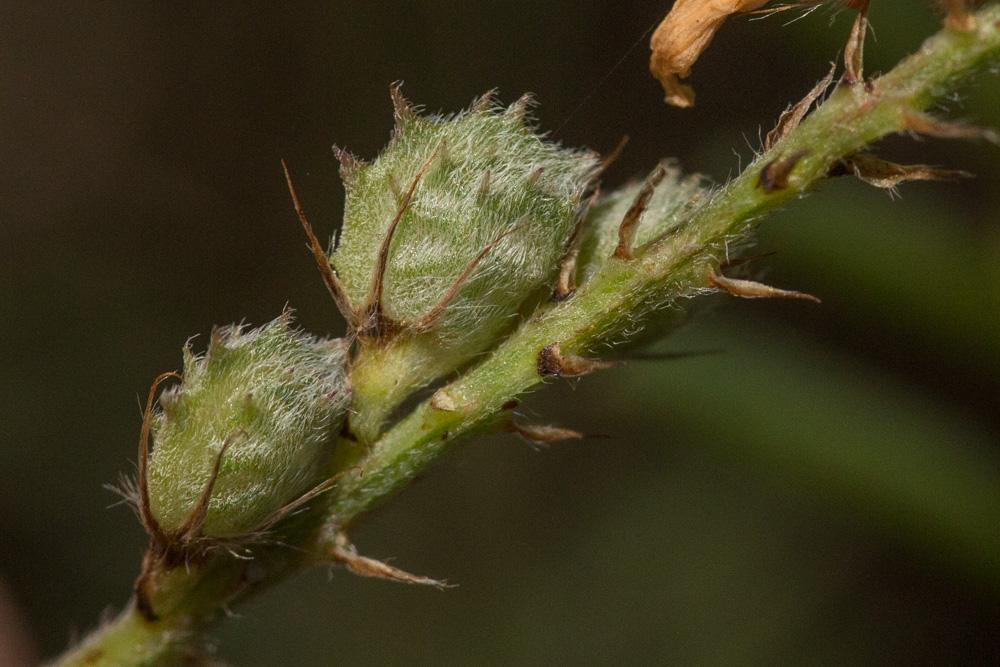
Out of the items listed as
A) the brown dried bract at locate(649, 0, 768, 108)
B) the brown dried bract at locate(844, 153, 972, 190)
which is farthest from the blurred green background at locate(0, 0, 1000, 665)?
the brown dried bract at locate(844, 153, 972, 190)

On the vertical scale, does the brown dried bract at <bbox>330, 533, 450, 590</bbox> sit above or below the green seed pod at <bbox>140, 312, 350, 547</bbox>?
below

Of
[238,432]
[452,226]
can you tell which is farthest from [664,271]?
[238,432]

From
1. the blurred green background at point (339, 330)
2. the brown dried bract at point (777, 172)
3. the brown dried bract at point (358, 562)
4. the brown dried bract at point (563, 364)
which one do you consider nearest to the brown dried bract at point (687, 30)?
the brown dried bract at point (777, 172)

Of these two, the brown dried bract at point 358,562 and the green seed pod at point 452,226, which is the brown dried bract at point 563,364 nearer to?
the green seed pod at point 452,226

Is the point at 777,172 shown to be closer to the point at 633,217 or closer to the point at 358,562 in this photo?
the point at 633,217

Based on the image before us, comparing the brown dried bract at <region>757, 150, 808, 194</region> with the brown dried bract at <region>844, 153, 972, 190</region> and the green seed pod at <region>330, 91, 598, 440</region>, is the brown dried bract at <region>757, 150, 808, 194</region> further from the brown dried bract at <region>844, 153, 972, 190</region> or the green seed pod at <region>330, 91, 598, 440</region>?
the green seed pod at <region>330, 91, 598, 440</region>

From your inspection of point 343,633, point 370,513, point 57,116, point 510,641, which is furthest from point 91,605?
point 370,513

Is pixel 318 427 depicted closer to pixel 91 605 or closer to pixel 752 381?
pixel 752 381
